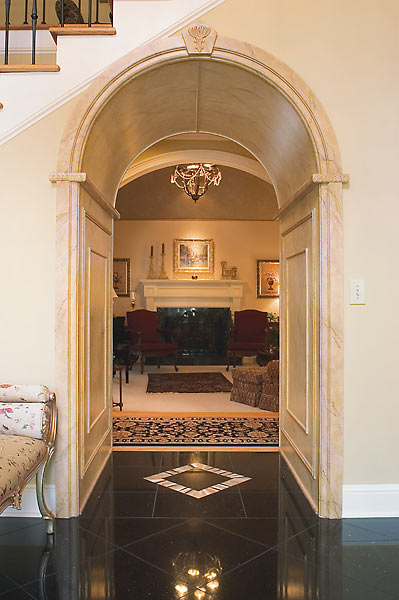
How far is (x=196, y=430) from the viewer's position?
4.62 m

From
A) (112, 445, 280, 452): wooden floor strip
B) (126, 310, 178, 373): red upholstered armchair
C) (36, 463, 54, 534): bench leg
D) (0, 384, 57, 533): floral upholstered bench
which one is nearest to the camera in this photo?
(0, 384, 57, 533): floral upholstered bench

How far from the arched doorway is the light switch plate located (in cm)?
8

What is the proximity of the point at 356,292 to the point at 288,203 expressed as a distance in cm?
101

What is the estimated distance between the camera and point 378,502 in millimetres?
2848

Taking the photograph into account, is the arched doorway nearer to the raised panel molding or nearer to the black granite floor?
the raised panel molding

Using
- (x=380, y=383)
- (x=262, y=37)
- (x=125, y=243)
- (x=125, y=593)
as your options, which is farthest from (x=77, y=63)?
(x=125, y=243)

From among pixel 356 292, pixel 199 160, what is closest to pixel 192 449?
pixel 356 292

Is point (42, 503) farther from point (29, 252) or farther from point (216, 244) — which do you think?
point (216, 244)

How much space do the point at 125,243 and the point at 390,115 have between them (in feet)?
26.0

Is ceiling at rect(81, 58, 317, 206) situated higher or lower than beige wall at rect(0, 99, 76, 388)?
higher

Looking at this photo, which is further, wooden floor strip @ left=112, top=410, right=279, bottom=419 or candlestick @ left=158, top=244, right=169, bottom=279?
candlestick @ left=158, top=244, right=169, bottom=279

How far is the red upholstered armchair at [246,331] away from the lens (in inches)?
363

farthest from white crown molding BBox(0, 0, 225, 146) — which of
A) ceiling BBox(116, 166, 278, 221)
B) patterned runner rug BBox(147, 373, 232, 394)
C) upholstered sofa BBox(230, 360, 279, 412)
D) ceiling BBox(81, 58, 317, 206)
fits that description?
ceiling BBox(116, 166, 278, 221)

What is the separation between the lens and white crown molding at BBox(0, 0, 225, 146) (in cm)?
285
